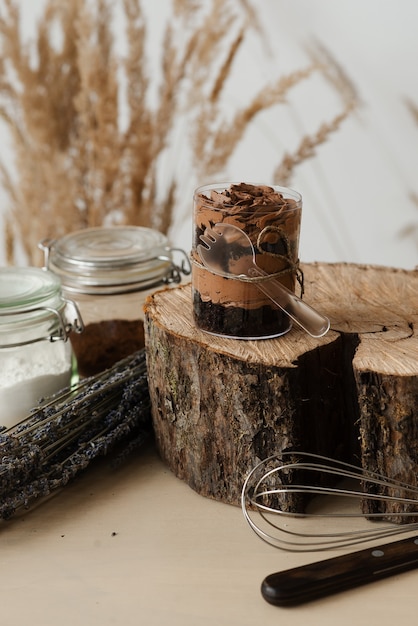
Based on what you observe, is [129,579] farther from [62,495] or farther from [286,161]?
[286,161]

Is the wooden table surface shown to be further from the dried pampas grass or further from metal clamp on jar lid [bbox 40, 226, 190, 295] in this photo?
the dried pampas grass

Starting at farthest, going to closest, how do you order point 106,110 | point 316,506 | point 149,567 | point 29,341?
point 106,110 → point 29,341 → point 316,506 → point 149,567

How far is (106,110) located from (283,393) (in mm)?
1026

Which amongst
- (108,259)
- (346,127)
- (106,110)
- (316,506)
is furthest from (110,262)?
(346,127)

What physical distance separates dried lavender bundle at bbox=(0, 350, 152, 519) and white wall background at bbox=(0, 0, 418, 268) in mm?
917

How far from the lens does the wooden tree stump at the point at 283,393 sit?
2.82ft

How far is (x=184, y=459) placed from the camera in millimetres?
974

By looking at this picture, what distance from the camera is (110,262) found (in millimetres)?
1147

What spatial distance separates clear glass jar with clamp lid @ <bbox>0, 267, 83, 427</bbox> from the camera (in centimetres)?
102

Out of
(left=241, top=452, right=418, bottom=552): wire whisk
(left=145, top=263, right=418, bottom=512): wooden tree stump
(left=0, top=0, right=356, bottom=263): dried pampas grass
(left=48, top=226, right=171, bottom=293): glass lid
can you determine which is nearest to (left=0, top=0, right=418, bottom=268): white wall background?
(left=0, top=0, right=356, bottom=263): dried pampas grass

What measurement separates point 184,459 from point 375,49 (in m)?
1.35

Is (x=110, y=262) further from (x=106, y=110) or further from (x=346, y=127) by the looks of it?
(x=346, y=127)

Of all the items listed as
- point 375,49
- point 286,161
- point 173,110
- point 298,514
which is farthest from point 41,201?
point 298,514

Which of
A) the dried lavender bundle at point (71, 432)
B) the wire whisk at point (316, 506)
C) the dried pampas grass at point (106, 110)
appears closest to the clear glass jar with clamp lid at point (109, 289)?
the dried lavender bundle at point (71, 432)
